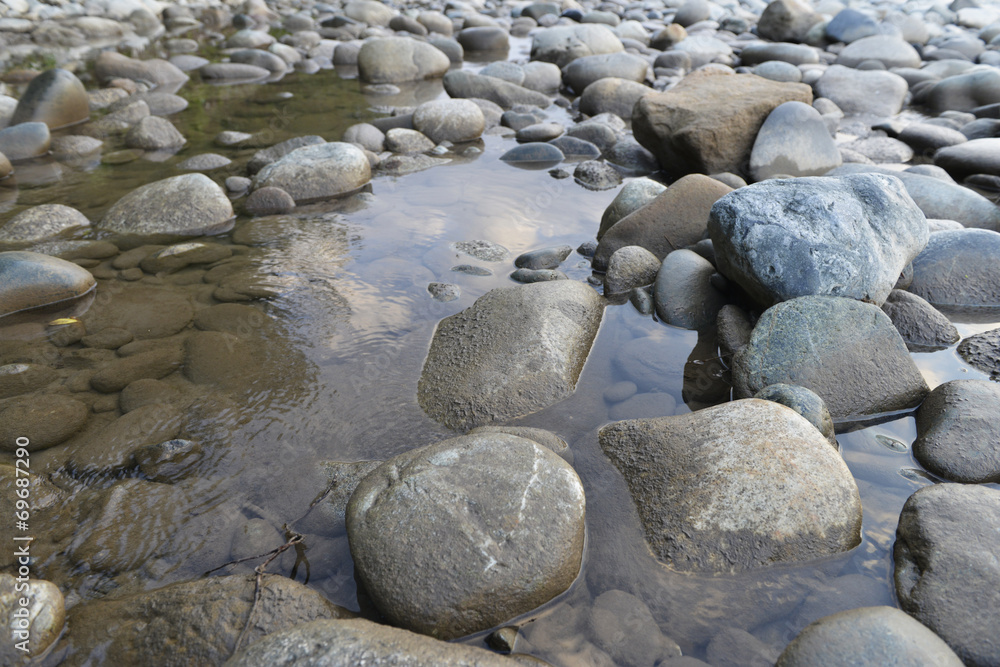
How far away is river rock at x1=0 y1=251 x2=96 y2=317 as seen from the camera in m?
3.77

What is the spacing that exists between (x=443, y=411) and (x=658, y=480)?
1074 millimetres

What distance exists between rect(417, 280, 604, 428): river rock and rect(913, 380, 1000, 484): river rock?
1632 millimetres

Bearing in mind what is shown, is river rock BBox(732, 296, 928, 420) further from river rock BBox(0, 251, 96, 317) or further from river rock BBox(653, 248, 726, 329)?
river rock BBox(0, 251, 96, 317)

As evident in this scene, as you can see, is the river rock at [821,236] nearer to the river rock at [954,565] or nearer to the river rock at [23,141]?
the river rock at [954,565]

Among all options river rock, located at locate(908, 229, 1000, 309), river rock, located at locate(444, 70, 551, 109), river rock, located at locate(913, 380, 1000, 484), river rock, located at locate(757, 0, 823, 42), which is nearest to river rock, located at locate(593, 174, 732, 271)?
river rock, located at locate(908, 229, 1000, 309)

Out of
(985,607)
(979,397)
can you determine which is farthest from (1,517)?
(979,397)

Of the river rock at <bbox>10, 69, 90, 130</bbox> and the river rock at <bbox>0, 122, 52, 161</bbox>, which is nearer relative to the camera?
the river rock at <bbox>0, 122, 52, 161</bbox>

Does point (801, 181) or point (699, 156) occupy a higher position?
point (801, 181)

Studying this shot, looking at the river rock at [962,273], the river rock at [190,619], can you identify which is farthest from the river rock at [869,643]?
the river rock at [962,273]

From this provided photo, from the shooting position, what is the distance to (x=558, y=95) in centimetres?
959

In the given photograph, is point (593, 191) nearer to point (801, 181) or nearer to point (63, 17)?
point (801, 181)

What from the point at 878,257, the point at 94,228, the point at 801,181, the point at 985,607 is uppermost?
the point at 801,181

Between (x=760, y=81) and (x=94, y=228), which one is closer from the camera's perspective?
(x=94, y=228)

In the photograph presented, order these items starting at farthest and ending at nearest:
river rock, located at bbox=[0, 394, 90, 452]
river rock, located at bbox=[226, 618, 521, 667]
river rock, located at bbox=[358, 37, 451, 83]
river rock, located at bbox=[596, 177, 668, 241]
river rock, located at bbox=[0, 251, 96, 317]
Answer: river rock, located at bbox=[358, 37, 451, 83] → river rock, located at bbox=[596, 177, 668, 241] → river rock, located at bbox=[0, 251, 96, 317] → river rock, located at bbox=[0, 394, 90, 452] → river rock, located at bbox=[226, 618, 521, 667]
